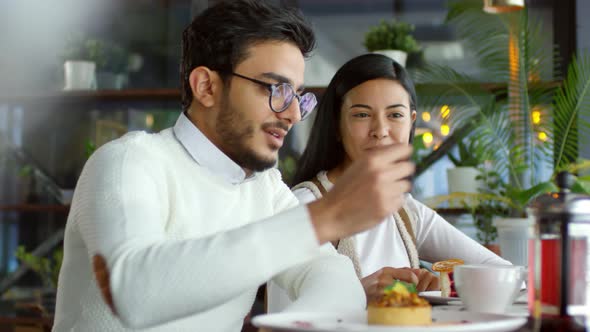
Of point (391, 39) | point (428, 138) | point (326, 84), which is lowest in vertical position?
point (428, 138)

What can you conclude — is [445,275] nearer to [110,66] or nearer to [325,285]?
[325,285]

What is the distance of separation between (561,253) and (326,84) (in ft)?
12.0

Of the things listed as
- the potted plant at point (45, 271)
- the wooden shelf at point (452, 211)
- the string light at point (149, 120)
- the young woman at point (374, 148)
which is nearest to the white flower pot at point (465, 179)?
the wooden shelf at point (452, 211)

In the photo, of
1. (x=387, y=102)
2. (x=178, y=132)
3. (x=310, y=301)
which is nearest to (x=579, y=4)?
(x=387, y=102)

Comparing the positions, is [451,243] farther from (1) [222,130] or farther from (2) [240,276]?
(2) [240,276]

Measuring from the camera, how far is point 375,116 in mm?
2402

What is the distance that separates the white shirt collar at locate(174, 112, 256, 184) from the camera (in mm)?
1582

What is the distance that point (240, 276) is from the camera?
39.9 inches

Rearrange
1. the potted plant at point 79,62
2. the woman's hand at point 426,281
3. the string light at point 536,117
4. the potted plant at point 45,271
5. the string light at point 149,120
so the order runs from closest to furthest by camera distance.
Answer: the woman's hand at point 426,281 < the string light at point 536,117 < the potted plant at point 79,62 < the potted plant at point 45,271 < the string light at point 149,120

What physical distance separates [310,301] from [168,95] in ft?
11.6

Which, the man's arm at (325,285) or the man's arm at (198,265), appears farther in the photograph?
the man's arm at (325,285)

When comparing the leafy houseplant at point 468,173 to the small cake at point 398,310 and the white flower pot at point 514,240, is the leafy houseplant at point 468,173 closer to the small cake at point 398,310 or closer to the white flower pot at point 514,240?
the white flower pot at point 514,240

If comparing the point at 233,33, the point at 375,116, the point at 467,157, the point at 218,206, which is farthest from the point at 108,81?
the point at 218,206

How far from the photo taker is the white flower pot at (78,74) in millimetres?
4570
